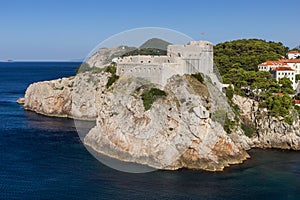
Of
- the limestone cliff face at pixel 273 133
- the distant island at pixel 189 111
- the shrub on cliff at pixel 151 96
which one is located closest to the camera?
the distant island at pixel 189 111

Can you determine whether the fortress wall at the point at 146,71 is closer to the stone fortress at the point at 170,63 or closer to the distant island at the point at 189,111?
the stone fortress at the point at 170,63

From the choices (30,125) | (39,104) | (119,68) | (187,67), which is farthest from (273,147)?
(39,104)

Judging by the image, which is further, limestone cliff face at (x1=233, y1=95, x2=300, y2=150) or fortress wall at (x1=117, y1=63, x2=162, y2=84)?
limestone cliff face at (x1=233, y1=95, x2=300, y2=150)

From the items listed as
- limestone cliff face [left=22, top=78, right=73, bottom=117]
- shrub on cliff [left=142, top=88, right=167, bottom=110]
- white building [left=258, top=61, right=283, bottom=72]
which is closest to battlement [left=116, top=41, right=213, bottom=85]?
shrub on cliff [left=142, top=88, right=167, bottom=110]

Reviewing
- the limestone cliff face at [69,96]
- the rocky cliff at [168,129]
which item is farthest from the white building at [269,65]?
the limestone cliff face at [69,96]

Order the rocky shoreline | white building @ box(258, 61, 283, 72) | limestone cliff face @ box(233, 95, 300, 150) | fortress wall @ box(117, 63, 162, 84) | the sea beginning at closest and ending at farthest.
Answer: the sea < the rocky shoreline < fortress wall @ box(117, 63, 162, 84) < limestone cliff face @ box(233, 95, 300, 150) < white building @ box(258, 61, 283, 72)

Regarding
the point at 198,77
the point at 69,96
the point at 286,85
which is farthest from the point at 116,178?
the point at 69,96

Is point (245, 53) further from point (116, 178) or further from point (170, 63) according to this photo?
point (116, 178)

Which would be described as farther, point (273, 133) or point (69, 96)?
point (69, 96)

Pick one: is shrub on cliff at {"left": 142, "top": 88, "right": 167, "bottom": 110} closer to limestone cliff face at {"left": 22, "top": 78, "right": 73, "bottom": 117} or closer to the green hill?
the green hill
